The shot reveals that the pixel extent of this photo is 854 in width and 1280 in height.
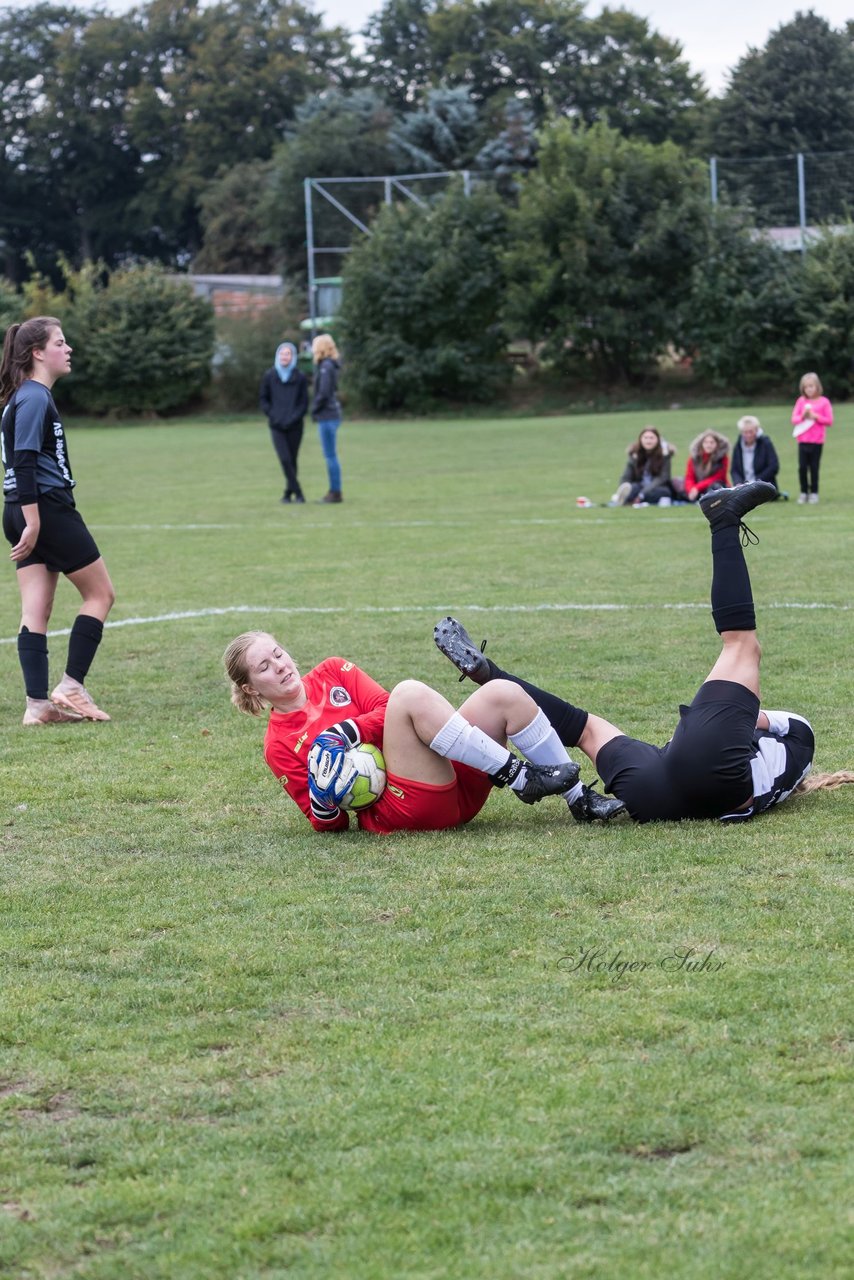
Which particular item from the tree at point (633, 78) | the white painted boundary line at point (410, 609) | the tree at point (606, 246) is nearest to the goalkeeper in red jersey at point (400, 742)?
the white painted boundary line at point (410, 609)

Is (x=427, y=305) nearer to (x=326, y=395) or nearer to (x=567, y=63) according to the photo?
(x=326, y=395)

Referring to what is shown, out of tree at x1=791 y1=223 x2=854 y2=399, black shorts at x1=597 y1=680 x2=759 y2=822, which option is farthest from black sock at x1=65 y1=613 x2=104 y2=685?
tree at x1=791 y1=223 x2=854 y2=399

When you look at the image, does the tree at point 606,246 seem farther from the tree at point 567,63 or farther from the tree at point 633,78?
the tree at point 633,78

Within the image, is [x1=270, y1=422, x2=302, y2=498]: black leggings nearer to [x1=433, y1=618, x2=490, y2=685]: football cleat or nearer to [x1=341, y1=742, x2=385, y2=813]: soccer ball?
[x1=433, y1=618, x2=490, y2=685]: football cleat

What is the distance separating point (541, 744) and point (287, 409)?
15600 millimetres

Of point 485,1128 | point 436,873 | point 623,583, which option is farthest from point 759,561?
point 485,1128

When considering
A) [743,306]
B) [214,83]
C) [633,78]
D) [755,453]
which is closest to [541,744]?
[755,453]

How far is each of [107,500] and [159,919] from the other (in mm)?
18774

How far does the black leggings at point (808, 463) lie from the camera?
1911cm

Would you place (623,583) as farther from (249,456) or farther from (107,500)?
(249,456)

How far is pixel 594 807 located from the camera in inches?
229

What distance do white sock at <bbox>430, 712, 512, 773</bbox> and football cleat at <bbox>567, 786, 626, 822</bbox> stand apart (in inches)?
15.3

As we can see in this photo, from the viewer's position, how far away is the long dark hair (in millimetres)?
8250

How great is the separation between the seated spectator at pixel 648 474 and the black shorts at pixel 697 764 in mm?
14356
